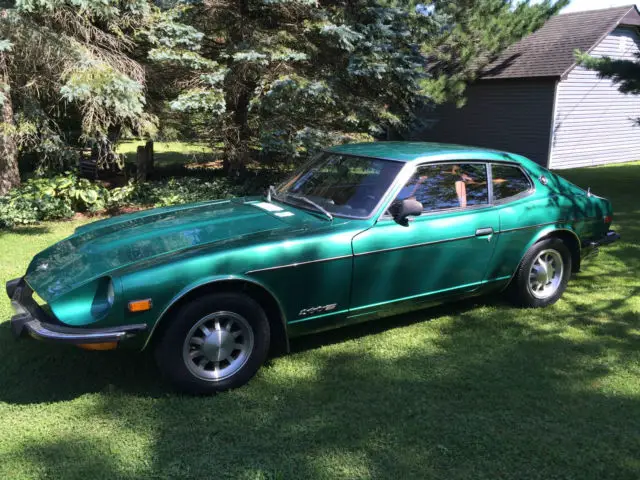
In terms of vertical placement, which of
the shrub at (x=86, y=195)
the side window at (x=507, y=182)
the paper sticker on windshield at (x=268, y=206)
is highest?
the side window at (x=507, y=182)

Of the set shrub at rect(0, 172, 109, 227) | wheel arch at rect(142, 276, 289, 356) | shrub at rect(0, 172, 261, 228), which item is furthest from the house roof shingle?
wheel arch at rect(142, 276, 289, 356)

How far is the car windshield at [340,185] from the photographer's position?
3955 mm

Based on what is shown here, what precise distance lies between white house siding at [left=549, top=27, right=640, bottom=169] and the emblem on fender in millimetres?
14409

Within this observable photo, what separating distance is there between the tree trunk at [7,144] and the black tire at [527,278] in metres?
7.51

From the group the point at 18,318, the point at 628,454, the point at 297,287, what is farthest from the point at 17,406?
the point at 628,454

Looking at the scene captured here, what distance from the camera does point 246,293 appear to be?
3.40 m

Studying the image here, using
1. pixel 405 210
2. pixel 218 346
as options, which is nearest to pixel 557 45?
pixel 405 210

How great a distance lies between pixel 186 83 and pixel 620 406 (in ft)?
28.2

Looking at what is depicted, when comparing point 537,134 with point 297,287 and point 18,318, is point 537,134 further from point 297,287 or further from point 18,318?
point 18,318

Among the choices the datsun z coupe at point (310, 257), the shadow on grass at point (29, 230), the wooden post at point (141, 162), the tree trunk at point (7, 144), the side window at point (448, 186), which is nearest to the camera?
the datsun z coupe at point (310, 257)

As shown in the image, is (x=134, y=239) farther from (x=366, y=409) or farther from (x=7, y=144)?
(x=7, y=144)

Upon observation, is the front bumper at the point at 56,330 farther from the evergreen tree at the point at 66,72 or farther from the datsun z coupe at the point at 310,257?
the evergreen tree at the point at 66,72

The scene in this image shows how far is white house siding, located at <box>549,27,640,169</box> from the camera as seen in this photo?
15992 mm

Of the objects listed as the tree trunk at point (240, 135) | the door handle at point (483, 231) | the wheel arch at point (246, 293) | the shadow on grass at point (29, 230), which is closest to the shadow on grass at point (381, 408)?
the wheel arch at point (246, 293)
